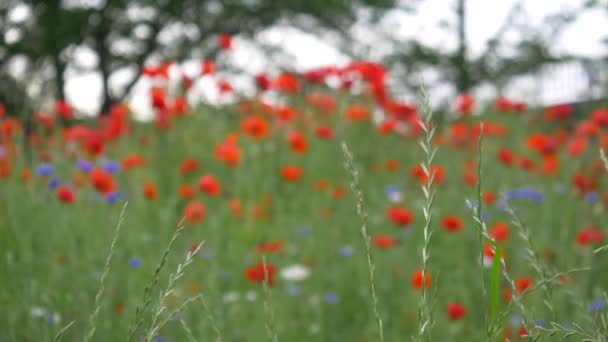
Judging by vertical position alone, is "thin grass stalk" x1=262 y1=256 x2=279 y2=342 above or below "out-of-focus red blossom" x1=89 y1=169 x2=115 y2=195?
above

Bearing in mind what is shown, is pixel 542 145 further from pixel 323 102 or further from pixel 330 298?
pixel 323 102

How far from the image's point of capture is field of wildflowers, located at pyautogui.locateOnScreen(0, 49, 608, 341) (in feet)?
7.04

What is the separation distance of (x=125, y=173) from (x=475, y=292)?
7.70 feet

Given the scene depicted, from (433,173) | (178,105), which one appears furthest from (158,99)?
(433,173)

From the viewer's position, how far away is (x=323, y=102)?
5324mm

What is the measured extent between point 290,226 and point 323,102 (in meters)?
1.75

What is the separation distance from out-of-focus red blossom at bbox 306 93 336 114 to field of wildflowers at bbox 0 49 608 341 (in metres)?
0.02

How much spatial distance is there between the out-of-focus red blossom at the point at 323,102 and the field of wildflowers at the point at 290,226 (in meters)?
0.02

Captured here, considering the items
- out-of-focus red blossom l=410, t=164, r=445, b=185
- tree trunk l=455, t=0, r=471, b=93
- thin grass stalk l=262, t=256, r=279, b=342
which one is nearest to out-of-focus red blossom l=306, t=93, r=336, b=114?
out-of-focus red blossom l=410, t=164, r=445, b=185

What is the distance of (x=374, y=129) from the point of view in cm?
571

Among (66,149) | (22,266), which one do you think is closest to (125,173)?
(66,149)

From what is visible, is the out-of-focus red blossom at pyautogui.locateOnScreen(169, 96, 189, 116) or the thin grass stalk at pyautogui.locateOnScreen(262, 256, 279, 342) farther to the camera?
the out-of-focus red blossom at pyautogui.locateOnScreen(169, 96, 189, 116)

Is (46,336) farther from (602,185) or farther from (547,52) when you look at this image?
(547,52)

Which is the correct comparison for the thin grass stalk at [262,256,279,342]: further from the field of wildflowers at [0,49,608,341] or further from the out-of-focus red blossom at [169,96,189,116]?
the out-of-focus red blossom at [169,96,189,116]
